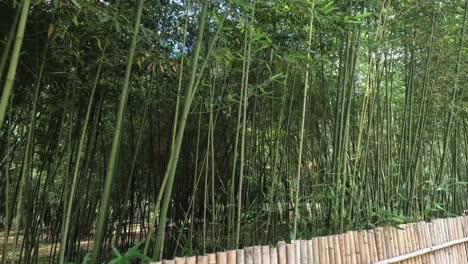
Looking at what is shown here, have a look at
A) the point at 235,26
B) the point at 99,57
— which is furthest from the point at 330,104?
the point at 99,57

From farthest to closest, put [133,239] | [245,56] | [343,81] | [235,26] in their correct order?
[133,239]
[343,81]
[235,26]
[245,56]

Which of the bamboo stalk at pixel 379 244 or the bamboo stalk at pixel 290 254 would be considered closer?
the bamboo stalk at pixel 290 254

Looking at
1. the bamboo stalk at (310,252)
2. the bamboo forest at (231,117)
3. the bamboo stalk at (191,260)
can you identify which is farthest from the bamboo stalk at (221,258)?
the bamboo stalk at (310,252)

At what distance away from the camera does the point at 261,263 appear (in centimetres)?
201

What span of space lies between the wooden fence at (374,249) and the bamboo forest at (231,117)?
0.12 meters

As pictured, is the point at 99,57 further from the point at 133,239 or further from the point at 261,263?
the point at 133,239

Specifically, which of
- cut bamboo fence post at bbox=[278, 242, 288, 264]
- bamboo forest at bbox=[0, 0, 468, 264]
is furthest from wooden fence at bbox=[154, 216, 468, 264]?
bamboo forest at bbox=[0, 0, 468, 264]

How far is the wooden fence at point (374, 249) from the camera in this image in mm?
1978

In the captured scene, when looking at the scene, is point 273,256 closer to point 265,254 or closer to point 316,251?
point 265,254

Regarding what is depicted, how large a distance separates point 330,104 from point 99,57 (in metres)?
1.96

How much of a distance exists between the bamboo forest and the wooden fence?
0.12 meters

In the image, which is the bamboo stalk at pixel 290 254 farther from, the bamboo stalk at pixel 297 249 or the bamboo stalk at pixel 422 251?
the bamboo stalk at pixel 422 251

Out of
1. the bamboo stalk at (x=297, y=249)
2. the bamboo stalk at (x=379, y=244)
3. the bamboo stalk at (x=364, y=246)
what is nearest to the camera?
the bamboo stalk at (x=297, y=249)

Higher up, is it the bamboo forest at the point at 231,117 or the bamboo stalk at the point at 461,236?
the bamboo forest at the point at 231,117
